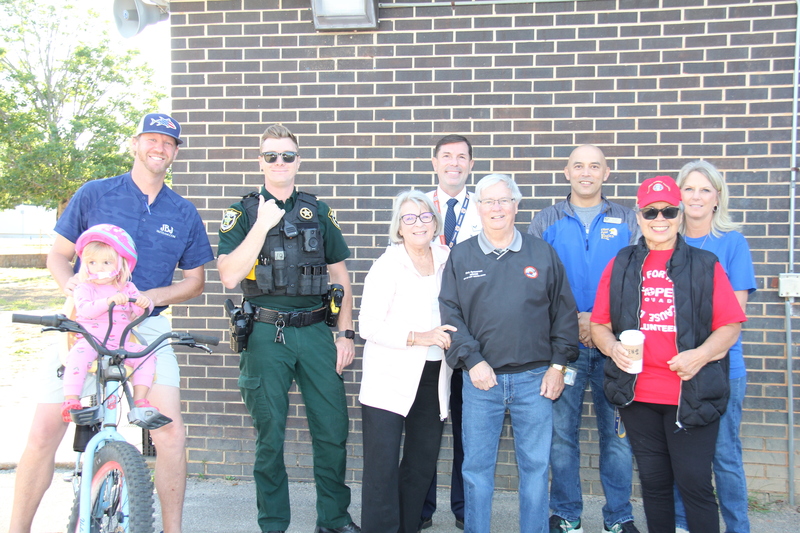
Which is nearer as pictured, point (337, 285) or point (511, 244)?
point (511, 244)

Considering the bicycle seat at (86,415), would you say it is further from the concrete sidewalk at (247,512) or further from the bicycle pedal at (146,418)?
the concrete sidewalk at (247,512)

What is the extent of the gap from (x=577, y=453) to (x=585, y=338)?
28.8 inches

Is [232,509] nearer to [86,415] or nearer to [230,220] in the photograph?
[86,415]

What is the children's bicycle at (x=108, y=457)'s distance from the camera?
8.23 feet

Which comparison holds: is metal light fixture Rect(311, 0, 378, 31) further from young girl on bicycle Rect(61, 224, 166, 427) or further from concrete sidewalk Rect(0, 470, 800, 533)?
concrete sidewalk Rect(0, 470, 800, 533)

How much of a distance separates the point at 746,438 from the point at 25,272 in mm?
24989

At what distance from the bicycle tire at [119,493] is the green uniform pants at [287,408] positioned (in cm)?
89

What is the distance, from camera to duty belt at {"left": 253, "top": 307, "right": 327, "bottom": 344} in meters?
3.46

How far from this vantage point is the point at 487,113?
4352mm

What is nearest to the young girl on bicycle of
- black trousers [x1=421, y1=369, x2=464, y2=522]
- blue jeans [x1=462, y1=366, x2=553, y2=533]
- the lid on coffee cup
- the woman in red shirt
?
blue jeans [x1=462, y1=366, x2=553, y2=533]

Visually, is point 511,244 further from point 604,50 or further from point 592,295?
point 604,50

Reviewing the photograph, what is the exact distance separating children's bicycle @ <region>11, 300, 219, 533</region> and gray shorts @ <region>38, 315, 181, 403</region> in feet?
0.89

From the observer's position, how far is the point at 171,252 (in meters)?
3.39

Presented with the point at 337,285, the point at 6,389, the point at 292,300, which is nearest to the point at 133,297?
the point at 292,300
